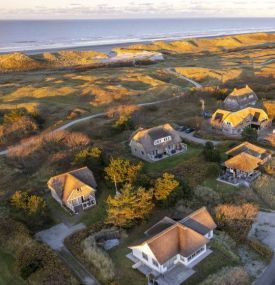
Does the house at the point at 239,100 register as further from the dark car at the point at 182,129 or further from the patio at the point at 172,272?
the patio at the point at 172,272

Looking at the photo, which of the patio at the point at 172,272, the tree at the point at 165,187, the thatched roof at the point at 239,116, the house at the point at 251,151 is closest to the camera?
the patio at the point at 172,272

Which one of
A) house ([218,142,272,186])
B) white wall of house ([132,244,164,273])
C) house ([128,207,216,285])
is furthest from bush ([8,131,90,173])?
house ([128,207,216,285])

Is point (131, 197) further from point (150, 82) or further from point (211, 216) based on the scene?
point (150, 82)

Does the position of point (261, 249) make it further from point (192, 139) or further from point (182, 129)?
point (182, 129)

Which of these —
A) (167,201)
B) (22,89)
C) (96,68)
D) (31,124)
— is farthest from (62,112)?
(96,68)

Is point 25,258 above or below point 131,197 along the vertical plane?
below

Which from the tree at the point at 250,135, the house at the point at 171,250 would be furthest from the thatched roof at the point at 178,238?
the tree at the point at 250,135

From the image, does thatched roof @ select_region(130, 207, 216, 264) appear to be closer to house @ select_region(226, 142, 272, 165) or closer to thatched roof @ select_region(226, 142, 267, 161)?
house @ select_region(226, 142, 272, 165)
